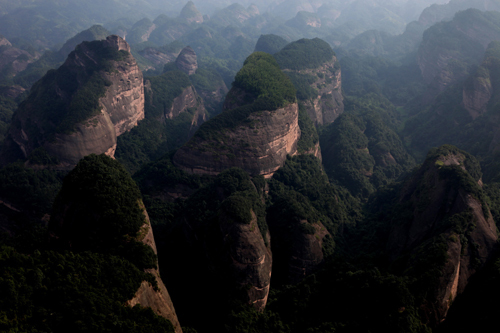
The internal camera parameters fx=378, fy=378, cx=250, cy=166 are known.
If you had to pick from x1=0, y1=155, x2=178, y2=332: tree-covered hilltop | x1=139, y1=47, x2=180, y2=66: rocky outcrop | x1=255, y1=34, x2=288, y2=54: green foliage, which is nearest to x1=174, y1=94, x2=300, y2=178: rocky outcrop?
x1=0, y1=155, x2=178, y2=332: tree-covered hilltop

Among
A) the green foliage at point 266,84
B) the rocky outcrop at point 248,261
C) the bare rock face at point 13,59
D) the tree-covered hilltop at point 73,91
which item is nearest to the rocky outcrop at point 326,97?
the green foliage at point 266,84

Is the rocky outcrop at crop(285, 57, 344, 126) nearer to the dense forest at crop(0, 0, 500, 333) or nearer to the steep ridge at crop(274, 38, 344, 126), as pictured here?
the steep ridge at crop(274, 38, 344, 126)

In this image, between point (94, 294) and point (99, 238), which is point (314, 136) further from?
point (94, 294)

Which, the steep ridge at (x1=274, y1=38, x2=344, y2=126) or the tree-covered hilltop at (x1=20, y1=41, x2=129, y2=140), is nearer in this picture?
the tree-covered hilltop at (x1=20, y1=41, x2=129, y2=140)

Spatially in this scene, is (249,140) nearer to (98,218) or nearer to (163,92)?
(98,218)

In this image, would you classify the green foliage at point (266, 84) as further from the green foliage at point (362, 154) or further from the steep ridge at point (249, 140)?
the green foliage at point (362, 154)

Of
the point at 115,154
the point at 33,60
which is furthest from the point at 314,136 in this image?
the point at 33,60
